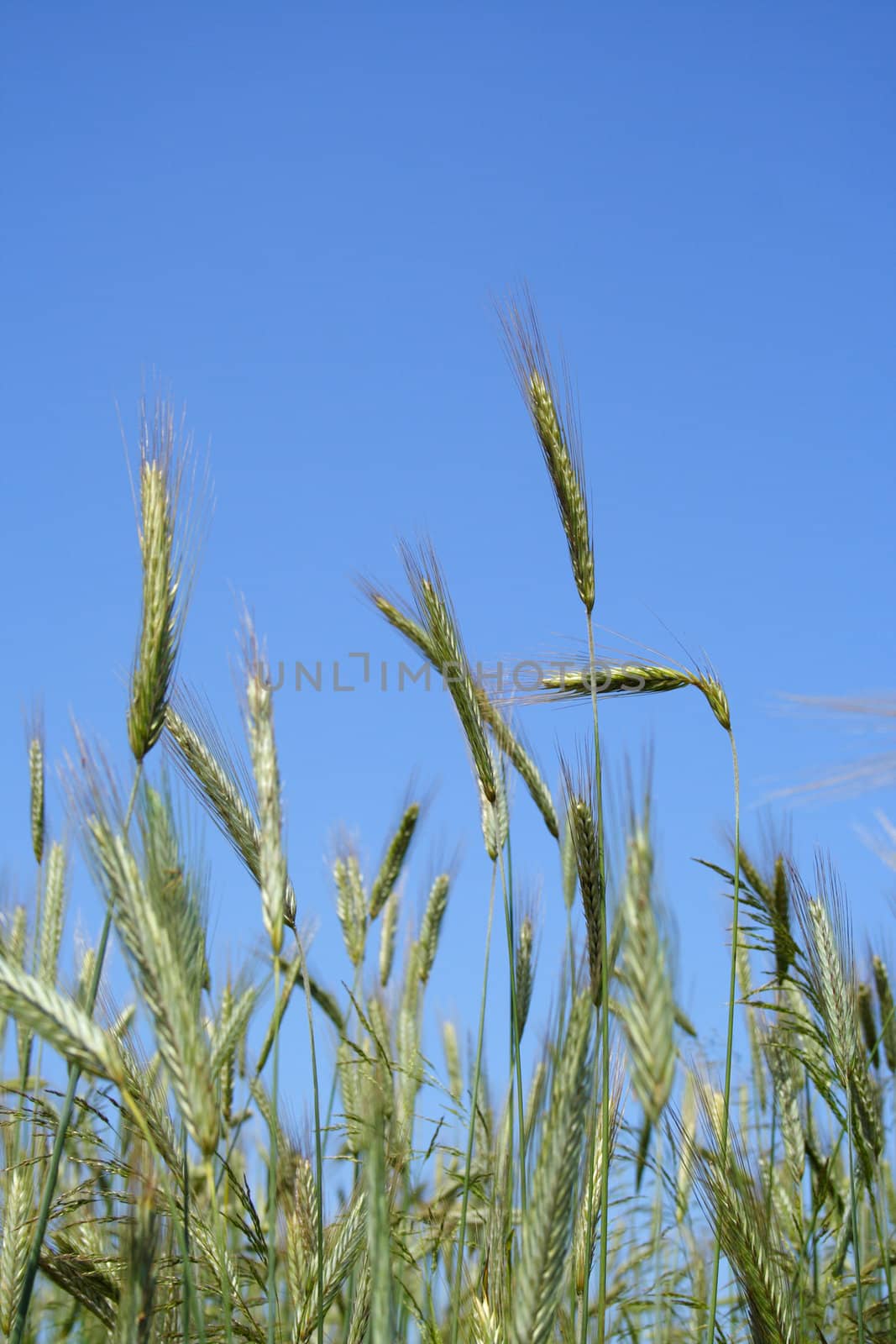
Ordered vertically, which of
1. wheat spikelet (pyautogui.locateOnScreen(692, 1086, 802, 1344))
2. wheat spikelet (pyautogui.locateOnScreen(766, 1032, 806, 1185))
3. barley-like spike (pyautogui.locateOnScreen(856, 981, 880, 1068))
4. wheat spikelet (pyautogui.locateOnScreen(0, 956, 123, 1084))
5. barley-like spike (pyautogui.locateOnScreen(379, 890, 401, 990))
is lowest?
wheat spikelet (pyautogui.locateOnScreen(692, 1086, 802, 1344))

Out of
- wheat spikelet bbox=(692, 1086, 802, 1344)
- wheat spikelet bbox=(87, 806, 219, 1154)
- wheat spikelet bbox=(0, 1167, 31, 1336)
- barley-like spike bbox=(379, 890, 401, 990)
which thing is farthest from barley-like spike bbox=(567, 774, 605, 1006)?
barley-like spike bbox=(379, 890, 401, 990)

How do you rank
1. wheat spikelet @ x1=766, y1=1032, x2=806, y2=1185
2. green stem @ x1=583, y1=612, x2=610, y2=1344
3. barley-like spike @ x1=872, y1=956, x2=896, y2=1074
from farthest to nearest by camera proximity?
barley-like spike @ x1=872, y1=956, x2=896, y2=1074
wheat spikelet @ x1=766, y1=1032, x2=806, y2=1185
green stem @ x1=583, y1=612, x2=610, y2=1344

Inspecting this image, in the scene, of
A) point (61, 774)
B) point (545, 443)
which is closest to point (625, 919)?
point (61, 774)

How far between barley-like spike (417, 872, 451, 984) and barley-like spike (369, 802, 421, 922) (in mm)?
166

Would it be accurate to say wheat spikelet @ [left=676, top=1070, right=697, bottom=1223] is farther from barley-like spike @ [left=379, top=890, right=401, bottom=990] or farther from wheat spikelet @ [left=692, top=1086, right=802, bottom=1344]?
barley-like spike @ [left=379, top=890, right=401, bottom=990]

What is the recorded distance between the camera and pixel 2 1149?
301cm

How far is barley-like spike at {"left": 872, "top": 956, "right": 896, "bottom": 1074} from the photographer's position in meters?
3.98

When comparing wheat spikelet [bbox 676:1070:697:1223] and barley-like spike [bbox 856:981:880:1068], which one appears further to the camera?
barley-like spike [bbox 856:981:880:1068]

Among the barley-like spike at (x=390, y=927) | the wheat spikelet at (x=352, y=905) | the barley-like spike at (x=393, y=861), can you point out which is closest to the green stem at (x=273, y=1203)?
the wheat spikelet at (x=352, y=905)

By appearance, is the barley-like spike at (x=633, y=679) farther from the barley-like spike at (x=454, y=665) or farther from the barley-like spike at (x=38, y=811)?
the barley-like spike at (x=38, y=811)

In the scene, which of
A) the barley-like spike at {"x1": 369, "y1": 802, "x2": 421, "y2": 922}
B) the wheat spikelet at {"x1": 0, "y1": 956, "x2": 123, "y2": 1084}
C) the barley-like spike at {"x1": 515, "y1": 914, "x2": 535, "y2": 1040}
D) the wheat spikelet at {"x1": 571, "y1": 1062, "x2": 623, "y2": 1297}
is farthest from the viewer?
the barley-like spike at {"x1": 369, "y1": 802, "x2": 421, "y2": 922}

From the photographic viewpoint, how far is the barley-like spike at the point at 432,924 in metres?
4.36

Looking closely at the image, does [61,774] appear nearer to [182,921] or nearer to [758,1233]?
[182,921]

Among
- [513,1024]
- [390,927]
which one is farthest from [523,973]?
[390,927]
